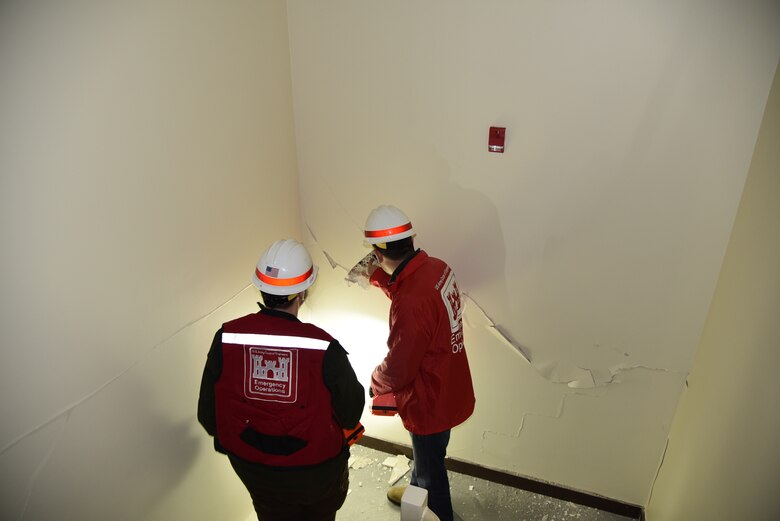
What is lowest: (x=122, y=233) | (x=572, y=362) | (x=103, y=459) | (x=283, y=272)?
(x=572, y=362)

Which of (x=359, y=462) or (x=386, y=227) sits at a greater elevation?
(x=386, y=227)

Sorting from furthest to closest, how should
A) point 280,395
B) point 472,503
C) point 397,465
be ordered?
point 397,465 < point 472,503 < point 280,395

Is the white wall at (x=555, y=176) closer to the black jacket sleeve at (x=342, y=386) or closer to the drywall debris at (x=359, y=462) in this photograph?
the drywall debris at (x=359, y=462)

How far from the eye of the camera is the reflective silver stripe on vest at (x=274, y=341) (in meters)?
1.57

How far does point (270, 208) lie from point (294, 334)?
831 mm

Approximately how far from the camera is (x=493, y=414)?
8.38ft

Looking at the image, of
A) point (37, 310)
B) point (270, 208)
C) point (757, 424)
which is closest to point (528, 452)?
point (757, 424)

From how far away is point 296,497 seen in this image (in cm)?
172

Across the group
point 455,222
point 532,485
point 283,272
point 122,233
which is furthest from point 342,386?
point 532,485

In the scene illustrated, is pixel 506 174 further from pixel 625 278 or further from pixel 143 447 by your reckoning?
pixel 143 447

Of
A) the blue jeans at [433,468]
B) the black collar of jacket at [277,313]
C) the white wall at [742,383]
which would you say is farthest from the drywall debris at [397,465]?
the black collar of jacket at [277,313]

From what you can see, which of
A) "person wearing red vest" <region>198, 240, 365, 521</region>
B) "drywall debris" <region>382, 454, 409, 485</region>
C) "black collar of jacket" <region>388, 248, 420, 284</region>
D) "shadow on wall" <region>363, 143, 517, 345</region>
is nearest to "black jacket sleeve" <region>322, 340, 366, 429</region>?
"person wearing red vest" <region>198, 240, 365, 521</region>

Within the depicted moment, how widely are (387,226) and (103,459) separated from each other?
4.05ft

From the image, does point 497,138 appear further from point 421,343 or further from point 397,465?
point 397,465
